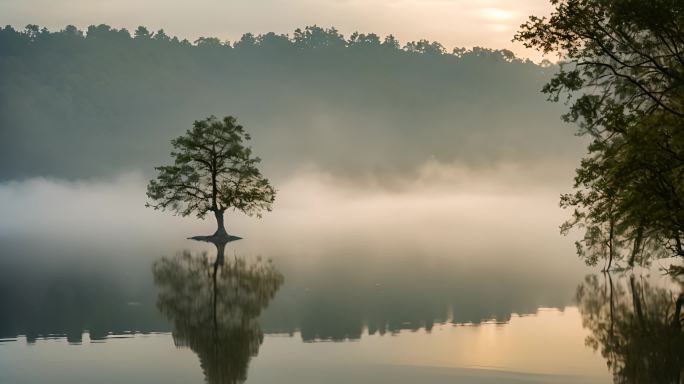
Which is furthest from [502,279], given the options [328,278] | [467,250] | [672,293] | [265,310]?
[467,250]

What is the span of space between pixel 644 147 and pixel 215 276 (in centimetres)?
3215

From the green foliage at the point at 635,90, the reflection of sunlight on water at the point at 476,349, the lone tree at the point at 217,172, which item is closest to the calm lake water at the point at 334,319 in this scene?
the reflection of sunlight on water at the point at 476,349

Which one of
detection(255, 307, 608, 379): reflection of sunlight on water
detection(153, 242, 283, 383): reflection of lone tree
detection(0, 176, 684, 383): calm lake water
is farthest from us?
detection(153, 242, 283, 383): reflection of lone tree

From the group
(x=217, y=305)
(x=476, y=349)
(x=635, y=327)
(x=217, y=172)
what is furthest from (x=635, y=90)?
(x=217, y=172)

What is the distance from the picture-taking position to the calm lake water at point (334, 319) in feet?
92.8

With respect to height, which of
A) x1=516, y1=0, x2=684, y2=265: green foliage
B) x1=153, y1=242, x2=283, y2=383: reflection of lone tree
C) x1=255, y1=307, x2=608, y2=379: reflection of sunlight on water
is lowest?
x1=255, y1=307, x2=608, y2=379: reflection of sunlight on water

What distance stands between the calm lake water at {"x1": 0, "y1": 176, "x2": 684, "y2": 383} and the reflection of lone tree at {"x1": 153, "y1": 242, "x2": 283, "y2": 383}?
0.11 meters

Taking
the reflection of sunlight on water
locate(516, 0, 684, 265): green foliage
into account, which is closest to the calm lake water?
the reflection of sunlight on water

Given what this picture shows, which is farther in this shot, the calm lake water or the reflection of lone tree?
the reflection of lone tree

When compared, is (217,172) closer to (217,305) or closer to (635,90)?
(217,305)

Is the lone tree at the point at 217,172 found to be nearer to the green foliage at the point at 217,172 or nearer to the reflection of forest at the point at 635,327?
the green foliage at the point at 217,172

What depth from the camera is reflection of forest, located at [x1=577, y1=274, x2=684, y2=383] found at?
89.0 ft

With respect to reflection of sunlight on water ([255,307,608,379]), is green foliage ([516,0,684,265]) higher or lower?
higher

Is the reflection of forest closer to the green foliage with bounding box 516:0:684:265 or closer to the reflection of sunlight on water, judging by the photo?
the reflection of sunlight on water
